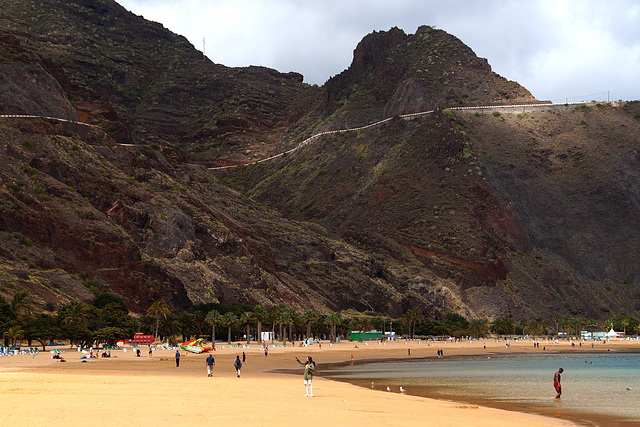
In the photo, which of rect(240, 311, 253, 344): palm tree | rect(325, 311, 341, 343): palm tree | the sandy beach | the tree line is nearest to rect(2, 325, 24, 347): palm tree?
the tree line

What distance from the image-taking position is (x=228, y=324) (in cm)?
10700

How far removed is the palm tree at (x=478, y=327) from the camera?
150 metres

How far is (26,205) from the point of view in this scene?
113188 millimetres

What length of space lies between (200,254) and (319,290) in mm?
31566

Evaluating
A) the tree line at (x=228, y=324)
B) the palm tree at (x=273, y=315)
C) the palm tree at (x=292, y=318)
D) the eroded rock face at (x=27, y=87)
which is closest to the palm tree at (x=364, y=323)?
the tree line at (x=228, y=324)

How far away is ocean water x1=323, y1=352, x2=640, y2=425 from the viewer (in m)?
37.5

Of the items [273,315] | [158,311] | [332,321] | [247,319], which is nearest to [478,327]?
[332,321]

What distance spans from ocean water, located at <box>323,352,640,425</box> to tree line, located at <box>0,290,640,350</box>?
3093 cm

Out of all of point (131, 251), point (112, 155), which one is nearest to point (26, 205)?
point (131, 251)

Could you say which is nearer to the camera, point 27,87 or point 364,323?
point 364,323

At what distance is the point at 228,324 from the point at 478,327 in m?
61.5

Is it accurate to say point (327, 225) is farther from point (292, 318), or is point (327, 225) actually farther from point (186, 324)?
point (186, 324)

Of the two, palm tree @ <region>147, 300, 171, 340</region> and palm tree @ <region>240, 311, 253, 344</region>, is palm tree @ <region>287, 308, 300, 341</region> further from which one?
palm tree @ <region>147, 300, 171, 340</region>

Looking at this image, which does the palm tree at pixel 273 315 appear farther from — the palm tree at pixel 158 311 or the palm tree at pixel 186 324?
the palm tree at pixel 158 311
